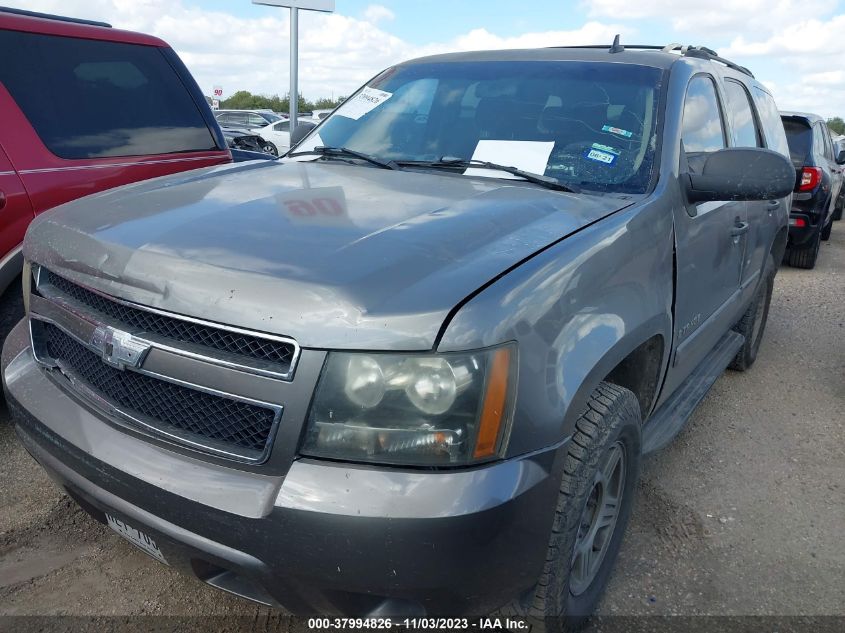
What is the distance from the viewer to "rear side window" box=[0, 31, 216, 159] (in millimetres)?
3428

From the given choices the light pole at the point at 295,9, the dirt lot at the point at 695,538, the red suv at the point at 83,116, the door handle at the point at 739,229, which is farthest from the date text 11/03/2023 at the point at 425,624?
the light pole at the point at 295,9

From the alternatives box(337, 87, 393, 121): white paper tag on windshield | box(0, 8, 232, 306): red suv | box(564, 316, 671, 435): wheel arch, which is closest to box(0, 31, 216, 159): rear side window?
box(0, 8, 232, 306): red suv

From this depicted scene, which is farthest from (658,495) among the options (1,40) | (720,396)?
(1,40)

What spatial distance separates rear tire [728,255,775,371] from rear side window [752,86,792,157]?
71 centimetres

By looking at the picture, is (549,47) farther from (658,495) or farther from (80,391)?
(80,391)

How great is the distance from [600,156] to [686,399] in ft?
3.98

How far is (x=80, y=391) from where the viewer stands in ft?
6.41

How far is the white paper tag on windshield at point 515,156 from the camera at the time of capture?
8.50 feet

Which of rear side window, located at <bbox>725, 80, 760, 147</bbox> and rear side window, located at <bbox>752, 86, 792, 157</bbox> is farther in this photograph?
rear side window, located at <bbox>752, 86, 792, 157</bbox>

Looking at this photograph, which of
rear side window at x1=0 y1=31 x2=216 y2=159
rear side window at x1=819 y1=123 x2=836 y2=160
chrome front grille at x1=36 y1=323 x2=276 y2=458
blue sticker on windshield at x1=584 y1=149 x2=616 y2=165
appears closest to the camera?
chrome front grille at x1=36 y1=323 x2=276 y2=458

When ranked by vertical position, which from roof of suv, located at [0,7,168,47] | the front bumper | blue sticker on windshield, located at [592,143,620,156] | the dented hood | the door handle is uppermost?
roof of suv, located at [0,7,168,47]

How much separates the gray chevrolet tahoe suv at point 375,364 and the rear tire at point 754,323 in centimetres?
196

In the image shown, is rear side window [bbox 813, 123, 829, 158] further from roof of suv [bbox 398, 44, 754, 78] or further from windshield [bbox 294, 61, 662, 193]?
windshield [bbox 294, 61, 662, 193]

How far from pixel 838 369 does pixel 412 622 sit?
14.3ft
